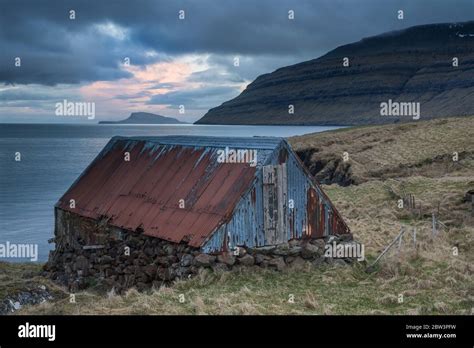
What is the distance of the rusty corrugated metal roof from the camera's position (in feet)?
51.7

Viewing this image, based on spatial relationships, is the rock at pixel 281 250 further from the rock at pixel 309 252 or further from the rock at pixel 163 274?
the rock at pixel 163 274

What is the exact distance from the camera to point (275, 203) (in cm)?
1609

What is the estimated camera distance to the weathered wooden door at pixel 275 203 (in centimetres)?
1589

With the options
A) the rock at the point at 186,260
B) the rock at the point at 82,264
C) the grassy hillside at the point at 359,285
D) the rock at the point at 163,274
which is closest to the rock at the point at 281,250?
the grassy hillside at the point at 359,285

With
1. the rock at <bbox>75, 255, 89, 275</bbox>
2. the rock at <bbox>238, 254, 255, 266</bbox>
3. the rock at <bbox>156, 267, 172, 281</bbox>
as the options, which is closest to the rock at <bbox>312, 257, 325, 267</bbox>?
the rock at <bbox>238, 254, 255, 266</bbox>

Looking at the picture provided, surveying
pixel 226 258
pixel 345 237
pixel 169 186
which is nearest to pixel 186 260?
pixel 226 258

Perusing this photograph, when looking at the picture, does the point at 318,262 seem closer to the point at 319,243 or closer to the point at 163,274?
the point at 319,243

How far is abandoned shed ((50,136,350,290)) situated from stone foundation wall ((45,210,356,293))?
0.09 m

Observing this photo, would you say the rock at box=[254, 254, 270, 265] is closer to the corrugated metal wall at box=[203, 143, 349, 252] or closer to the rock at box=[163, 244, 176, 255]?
the corrugated metal wall at box=[203, 143, 349, 252]

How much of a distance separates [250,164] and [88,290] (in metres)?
6.50

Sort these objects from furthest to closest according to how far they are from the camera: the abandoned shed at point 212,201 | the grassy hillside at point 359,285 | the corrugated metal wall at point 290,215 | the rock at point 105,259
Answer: the rock at point 105,259, the abandoned shed at point 212,201, the corrugated metal wall at point 290,215, the grassy hillside at point 359,285

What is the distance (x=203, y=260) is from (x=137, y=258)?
2861mm
